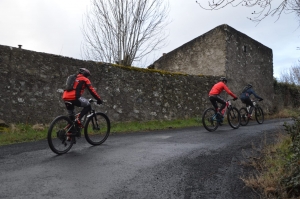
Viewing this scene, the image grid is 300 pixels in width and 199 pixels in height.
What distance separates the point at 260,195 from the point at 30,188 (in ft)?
9.90

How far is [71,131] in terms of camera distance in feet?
22.9

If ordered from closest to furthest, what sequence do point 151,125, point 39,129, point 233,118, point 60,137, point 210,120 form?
point 60,137
point 39,129
point 210,120
point 233,118
point 151,125

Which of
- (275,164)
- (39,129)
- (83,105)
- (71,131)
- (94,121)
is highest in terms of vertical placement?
(83,105)

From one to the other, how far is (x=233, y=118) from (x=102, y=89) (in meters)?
5.13

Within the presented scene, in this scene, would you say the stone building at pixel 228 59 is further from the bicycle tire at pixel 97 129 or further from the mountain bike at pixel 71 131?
the mountain bike at pixel 71 131

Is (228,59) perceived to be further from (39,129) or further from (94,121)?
(94,121)

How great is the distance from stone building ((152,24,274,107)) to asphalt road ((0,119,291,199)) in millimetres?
11307

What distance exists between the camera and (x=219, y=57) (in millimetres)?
18297

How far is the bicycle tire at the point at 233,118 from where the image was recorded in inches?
464

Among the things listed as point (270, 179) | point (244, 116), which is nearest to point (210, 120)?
point (244, 116)

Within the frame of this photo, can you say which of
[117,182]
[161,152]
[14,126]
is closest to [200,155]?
[161,152]

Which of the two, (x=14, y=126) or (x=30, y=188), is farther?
(x=14, y=126)

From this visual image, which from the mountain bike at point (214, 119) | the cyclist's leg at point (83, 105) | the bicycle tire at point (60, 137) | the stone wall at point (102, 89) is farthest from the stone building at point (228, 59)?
the bicycle tire at point (60, 137)

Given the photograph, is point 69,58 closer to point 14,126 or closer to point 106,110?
point 106,110
